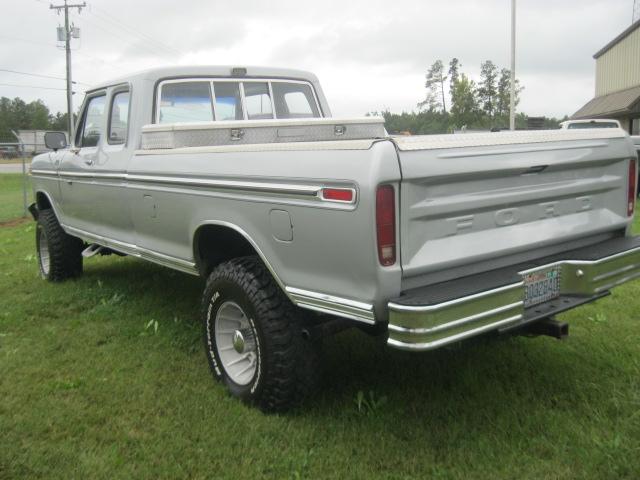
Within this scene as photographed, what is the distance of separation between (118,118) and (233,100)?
91 cm

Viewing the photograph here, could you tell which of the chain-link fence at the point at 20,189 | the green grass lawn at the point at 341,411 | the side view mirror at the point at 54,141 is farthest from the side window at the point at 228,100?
the chain-link fence at the point at 20,189

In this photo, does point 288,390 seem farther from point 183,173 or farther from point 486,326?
point 183,173

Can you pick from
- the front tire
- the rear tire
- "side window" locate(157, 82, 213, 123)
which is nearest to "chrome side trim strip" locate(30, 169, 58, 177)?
the rear tire

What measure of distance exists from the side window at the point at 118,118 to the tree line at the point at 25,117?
90.8 meters

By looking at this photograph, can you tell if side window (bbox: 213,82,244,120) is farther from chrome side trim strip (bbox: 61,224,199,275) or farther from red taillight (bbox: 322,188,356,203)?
red taillight (bbox: 322,188,356,203)

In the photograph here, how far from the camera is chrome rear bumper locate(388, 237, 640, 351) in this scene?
8.47 ft

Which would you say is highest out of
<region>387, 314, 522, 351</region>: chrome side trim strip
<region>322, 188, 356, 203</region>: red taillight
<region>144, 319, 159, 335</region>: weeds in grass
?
<region>322, 188, 356, 203</region>: red taillight

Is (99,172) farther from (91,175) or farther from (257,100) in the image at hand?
(257,100)

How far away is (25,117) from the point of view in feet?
315

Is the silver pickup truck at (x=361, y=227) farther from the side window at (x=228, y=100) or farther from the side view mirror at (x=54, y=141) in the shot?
the side view mirror at (x=54, y=141)

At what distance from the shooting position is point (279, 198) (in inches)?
123

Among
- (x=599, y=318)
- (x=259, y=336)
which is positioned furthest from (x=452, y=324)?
(x=599, y=318)

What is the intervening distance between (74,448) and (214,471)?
778 mm

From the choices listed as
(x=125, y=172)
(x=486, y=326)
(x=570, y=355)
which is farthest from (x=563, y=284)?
(x=125, y=172)
